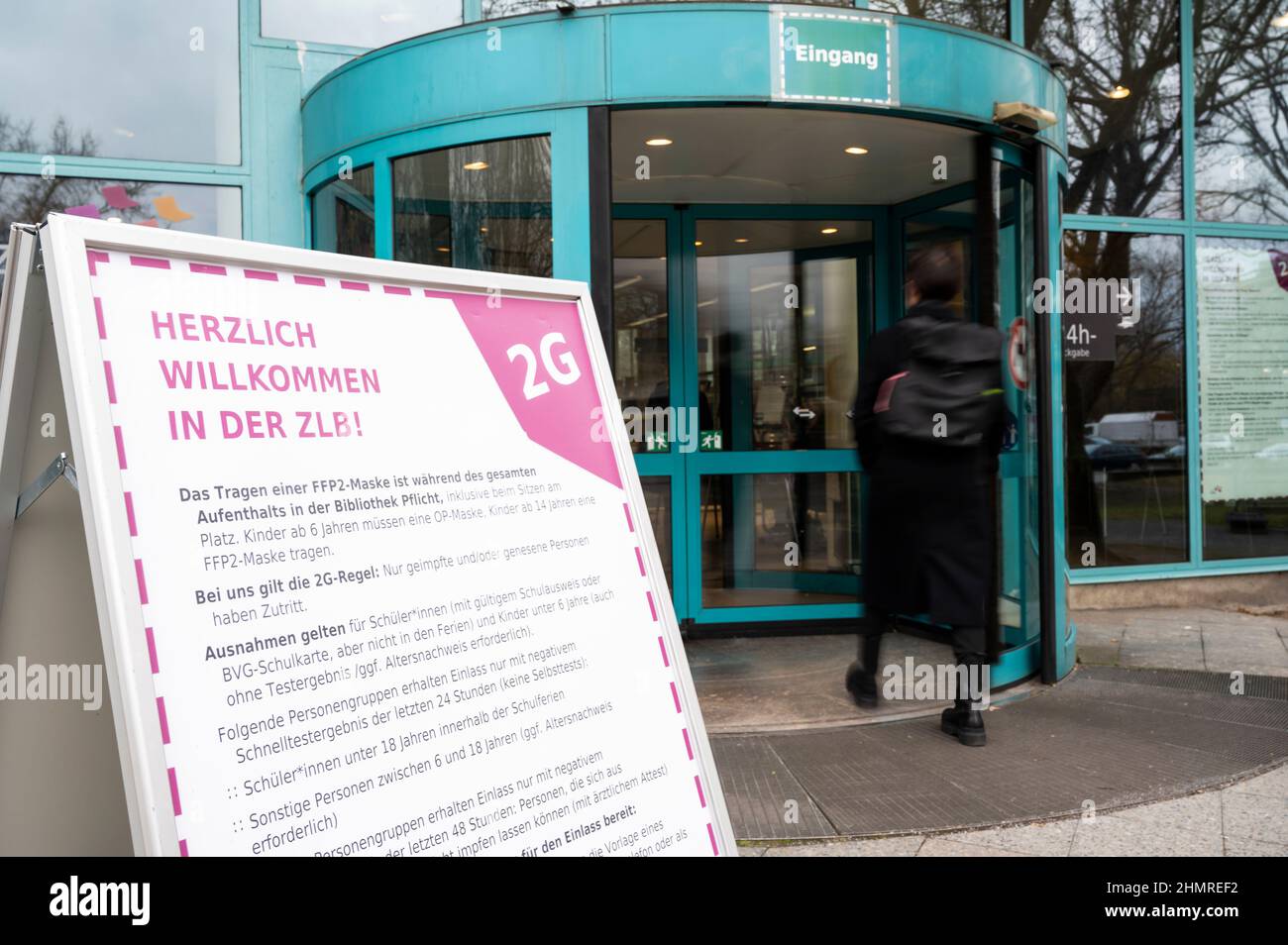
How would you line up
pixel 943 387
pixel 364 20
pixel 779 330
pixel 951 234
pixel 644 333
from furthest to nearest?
pixel 779 330 → pixel 644 333 → pixel 951 234 → pixel 364 20 → pixel 943 387

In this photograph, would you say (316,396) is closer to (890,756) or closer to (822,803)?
(822,803)

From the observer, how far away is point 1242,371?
8.67 m

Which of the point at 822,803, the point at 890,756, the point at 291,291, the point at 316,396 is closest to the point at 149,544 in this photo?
the point at 316,396

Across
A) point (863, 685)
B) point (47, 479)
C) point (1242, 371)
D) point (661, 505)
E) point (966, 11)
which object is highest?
point (966, 11)

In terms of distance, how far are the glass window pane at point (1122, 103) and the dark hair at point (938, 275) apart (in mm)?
4640

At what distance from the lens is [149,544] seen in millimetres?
1450

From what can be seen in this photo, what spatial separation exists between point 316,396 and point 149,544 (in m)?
0.38

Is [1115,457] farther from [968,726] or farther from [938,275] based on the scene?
[938,275]

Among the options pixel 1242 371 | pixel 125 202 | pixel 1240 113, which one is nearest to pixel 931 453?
pixel 125 202

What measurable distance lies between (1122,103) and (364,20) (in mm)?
6063

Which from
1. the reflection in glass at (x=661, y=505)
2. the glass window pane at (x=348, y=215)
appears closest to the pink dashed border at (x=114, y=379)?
the glass window pane at (x=348, y=215)

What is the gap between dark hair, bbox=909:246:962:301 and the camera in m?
4.31

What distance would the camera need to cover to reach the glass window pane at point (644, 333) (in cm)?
720
